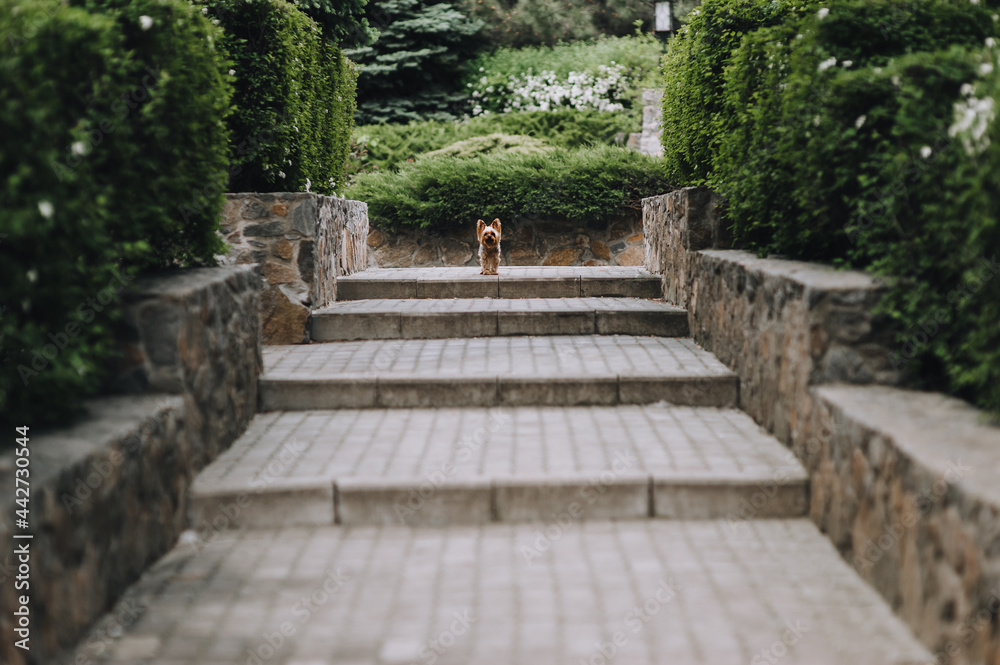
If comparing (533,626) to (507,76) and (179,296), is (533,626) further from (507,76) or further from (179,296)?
(507,76)

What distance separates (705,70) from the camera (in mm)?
6277

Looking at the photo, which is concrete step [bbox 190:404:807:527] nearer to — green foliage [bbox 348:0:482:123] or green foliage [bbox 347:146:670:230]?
green foliage [bbox 347:146:670:230]

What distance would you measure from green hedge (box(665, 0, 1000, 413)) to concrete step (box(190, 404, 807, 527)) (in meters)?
0.87

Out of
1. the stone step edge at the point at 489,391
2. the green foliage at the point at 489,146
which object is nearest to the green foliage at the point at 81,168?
the stone step edge at the point at 489,391

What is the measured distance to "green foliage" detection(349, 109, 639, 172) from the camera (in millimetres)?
15414

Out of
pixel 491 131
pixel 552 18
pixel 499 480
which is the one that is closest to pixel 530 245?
pixel 491 131

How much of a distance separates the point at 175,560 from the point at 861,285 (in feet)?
9.86

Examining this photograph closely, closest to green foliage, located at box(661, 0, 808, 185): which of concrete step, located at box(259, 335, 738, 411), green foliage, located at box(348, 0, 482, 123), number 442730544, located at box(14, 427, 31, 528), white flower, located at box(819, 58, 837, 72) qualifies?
white flower, located at box(819, 58, 837, 72)

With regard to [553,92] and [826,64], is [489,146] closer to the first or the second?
[553,92]

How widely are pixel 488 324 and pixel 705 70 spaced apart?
8.26 feet

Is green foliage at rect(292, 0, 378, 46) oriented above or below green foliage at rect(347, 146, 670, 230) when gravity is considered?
above

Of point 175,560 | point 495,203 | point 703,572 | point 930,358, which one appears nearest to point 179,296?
point 175,560

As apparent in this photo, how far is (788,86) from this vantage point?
4402 mm

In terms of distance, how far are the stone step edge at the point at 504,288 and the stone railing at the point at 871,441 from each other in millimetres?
2224
